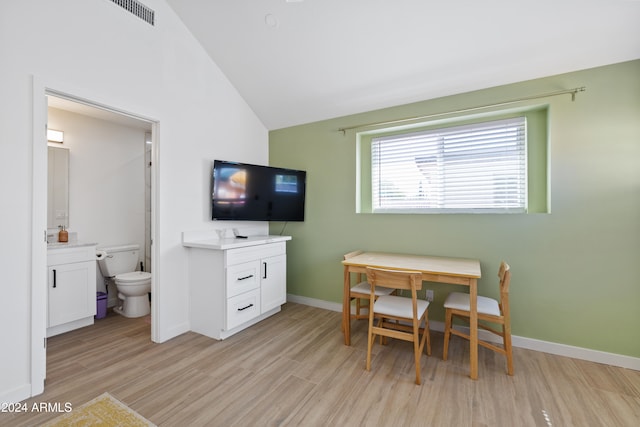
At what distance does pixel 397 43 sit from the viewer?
250cm

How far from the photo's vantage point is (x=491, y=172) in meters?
2.79

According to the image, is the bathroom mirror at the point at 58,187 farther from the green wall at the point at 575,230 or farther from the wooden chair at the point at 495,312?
the wooden chair at the point at 495,312

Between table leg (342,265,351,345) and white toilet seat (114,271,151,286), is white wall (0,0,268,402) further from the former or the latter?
table leg (342,265,351,345)

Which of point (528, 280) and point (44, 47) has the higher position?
point (44, 47)

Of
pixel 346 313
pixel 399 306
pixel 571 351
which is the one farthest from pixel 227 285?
pixel 571 351

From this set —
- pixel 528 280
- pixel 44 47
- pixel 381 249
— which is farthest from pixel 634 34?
pixel 44 47

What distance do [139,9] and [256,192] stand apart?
1992 millimetres

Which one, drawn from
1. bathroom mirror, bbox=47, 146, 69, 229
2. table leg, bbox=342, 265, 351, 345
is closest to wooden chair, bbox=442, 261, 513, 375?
table leg, bbox=342, 265, 351, 345

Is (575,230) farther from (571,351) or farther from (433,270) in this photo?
(433,270)

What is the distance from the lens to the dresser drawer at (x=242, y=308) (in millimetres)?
2660

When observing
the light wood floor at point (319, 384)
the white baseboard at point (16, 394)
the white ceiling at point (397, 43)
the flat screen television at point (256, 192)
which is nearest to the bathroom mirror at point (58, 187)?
the light wood floor at point (319, 384)

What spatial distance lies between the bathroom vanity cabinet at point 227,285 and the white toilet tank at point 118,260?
131 cm

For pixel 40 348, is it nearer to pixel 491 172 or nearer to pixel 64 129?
pixel 64 129

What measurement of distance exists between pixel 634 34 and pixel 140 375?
444 cm
